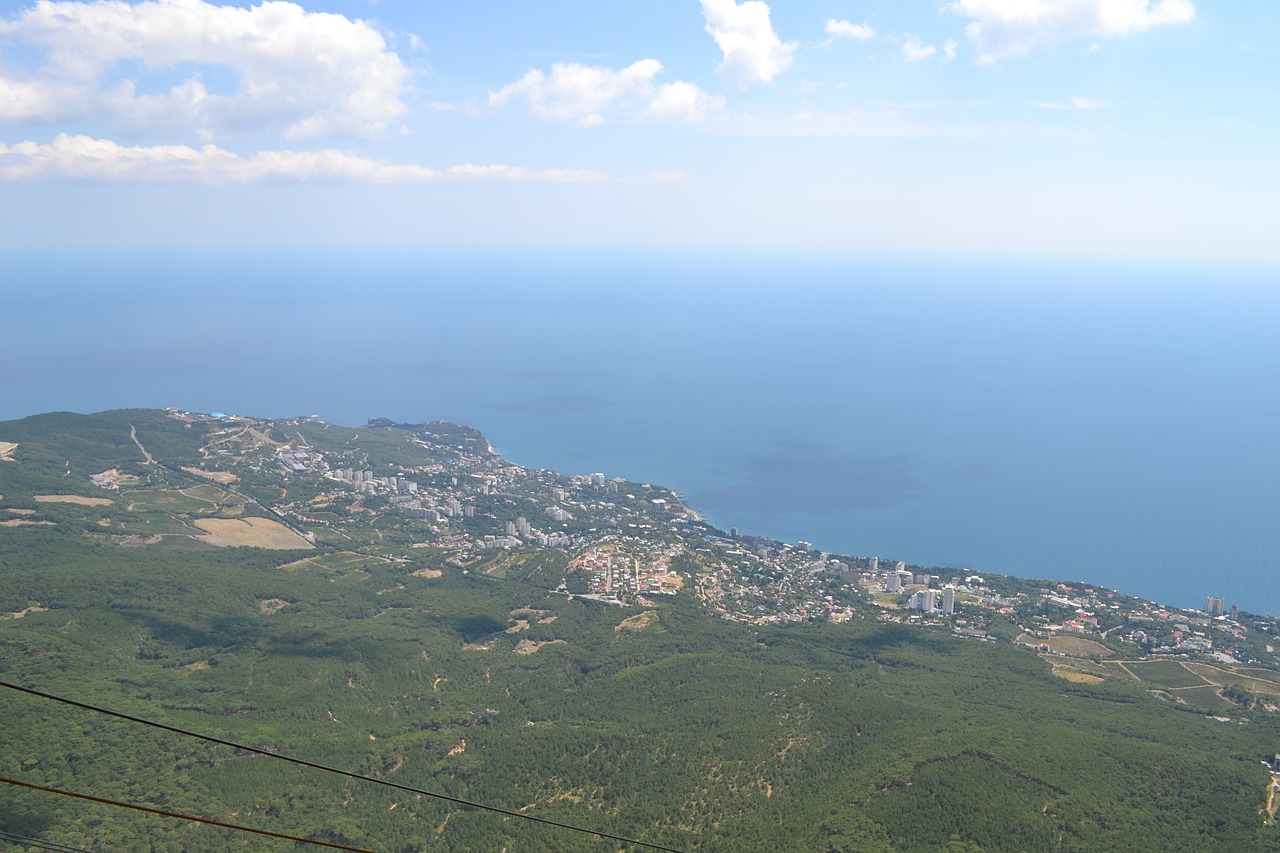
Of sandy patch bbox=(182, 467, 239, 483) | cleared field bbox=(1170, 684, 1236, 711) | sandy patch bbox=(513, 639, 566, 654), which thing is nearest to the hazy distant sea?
cleared field bbox=(1170, 684, 1236, 711)

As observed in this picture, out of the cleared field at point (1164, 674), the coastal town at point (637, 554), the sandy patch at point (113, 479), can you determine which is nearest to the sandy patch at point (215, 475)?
the coastal town at point (637, 554)

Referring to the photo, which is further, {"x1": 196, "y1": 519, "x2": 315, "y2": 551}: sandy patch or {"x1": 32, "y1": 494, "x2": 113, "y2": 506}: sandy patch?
{"x1": 32, "y1": 494, "x2": 113, "y2": 506}: sandy patch

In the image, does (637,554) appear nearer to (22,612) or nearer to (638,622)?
(638,622)

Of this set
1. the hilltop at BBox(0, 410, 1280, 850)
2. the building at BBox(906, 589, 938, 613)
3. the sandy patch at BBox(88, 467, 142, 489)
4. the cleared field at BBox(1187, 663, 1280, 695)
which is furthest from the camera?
the sandy patch at BBox(88, 467, 142, 489)

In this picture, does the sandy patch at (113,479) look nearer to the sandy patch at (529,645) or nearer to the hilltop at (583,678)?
the hilltop at (583,678)

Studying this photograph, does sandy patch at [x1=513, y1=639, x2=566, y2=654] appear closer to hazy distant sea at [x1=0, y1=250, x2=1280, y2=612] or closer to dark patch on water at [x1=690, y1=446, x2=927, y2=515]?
hazy distant sea at [x1=0, y1=250, x2=1280, y2=612]

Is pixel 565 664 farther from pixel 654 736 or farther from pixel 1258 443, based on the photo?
pixel 1258 443

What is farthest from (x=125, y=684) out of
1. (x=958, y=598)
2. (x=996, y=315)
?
(x=996, y=315)
